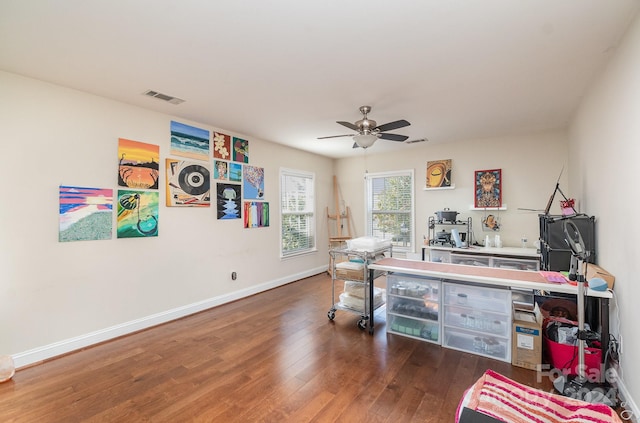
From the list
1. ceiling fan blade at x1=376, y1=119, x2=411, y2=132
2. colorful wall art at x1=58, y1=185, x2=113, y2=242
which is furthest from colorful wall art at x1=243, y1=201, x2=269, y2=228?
ceiling fan blade at x1=376, y1=119, x2=411, y2=132

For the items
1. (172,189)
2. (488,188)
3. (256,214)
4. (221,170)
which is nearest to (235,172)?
(221,170)

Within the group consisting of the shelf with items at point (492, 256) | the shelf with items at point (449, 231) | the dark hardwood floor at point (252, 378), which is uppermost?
the shelf with items at point (449, 231)

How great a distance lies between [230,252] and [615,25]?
4.55 meters

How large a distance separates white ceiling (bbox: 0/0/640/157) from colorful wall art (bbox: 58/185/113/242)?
1.04 m

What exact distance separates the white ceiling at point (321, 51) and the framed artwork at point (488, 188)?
145 centimetres

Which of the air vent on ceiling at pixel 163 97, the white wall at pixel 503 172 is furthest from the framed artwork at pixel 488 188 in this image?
the air vent on ceiling at pixel 163 97

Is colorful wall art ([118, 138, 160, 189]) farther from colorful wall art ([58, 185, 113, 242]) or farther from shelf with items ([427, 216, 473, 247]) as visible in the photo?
shelf with items ([427, 216, 473, 247])

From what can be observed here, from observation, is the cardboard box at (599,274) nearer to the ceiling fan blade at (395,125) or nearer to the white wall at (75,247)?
the ceiling fan blade at (395,125)

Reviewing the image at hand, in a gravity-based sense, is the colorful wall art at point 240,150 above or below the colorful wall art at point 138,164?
above

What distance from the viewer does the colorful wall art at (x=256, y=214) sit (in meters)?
4.69

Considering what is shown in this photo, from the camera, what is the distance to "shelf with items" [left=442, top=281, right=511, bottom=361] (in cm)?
264

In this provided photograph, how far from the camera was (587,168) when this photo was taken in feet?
10.2

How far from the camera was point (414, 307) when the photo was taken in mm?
3203

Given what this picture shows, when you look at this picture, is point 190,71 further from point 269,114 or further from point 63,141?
point 63,141
